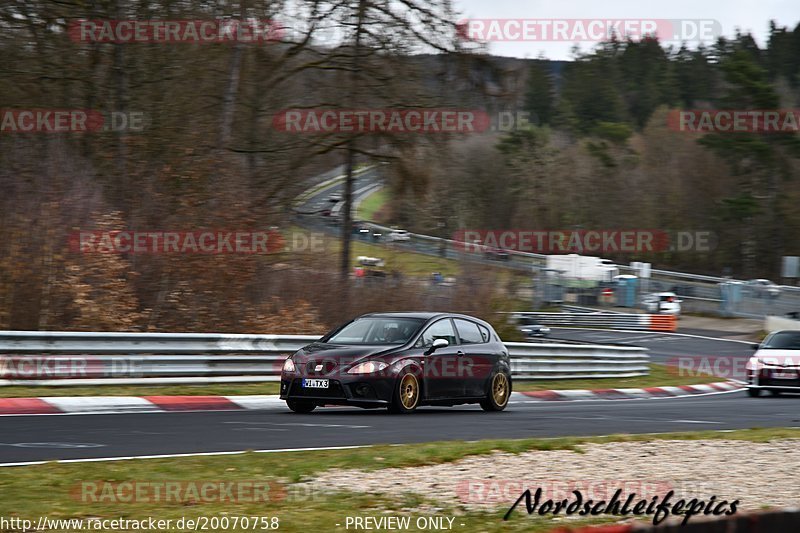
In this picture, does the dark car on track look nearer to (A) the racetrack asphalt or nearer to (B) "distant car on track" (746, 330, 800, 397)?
(A) the racetrack asphalt

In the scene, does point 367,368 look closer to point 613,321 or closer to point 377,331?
point 377,331

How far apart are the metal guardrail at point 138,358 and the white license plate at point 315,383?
3.78 m

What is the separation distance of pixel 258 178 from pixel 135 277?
22.7ft

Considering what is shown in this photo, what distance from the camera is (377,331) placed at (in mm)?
15719

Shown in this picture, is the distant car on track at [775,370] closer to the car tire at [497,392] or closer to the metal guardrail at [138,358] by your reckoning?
the car tire at [497,392]

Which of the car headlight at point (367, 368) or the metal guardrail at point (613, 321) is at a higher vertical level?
the car headlight at point (367, 368)

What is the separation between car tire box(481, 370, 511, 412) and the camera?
1684cm

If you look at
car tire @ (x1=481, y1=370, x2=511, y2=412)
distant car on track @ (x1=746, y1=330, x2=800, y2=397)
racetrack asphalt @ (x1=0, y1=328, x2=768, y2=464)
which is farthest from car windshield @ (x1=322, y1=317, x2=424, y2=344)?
distant car on track @ (x1=746, y1=330, x2=800, y2=397)

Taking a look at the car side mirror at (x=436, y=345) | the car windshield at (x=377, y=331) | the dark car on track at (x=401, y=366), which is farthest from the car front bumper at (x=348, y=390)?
the car side mirror at (x=436, y=345)

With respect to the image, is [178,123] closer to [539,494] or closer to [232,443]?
[232,443]

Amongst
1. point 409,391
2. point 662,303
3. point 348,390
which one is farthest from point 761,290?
point 348,390

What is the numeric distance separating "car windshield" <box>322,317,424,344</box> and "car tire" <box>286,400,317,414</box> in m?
0.94

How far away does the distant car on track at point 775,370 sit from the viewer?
77.3 feet

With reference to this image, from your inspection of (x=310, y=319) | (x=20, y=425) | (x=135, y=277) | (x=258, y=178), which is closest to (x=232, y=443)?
(x=20, y=425)
